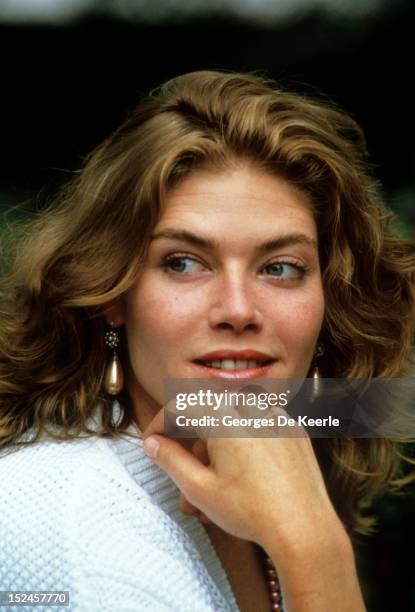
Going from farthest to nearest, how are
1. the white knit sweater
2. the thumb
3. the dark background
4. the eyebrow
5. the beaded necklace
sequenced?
the dark background < the beaded necklace < the eyebrow < the thumb < the white knit sweater

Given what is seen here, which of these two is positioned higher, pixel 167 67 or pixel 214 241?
pixel 167 67

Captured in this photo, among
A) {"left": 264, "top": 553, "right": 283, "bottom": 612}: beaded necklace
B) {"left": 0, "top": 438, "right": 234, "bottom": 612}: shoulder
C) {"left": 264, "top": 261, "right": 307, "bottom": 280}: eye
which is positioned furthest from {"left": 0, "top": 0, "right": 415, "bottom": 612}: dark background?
{"left": 0, "top": 438, "right": 234, "bottom": 612}: shoulder

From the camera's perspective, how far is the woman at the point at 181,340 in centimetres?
121

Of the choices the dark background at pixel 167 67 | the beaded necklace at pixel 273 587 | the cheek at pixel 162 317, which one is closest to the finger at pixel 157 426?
the cheek at pixel 162 317

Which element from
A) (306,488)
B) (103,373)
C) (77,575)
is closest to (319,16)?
(103,373)

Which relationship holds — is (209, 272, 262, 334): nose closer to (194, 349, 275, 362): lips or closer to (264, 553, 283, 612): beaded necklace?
(194, 349, 275, 362): lips

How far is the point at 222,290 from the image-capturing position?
1391mm

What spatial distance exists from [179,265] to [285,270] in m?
0.20

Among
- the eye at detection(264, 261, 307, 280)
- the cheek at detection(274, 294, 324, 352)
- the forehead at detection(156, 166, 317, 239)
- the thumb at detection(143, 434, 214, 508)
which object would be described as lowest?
the thumb at detection(143, 434, 214, 508)

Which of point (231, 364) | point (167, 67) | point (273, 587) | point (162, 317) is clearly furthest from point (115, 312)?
point (167, 67)

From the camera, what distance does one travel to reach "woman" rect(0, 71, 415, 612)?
1214 millimetres

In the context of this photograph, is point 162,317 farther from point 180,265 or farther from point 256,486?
point 256,486

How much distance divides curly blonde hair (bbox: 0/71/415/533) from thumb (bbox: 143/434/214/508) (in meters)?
0.13

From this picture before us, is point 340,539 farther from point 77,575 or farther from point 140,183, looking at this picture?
point 140,183
